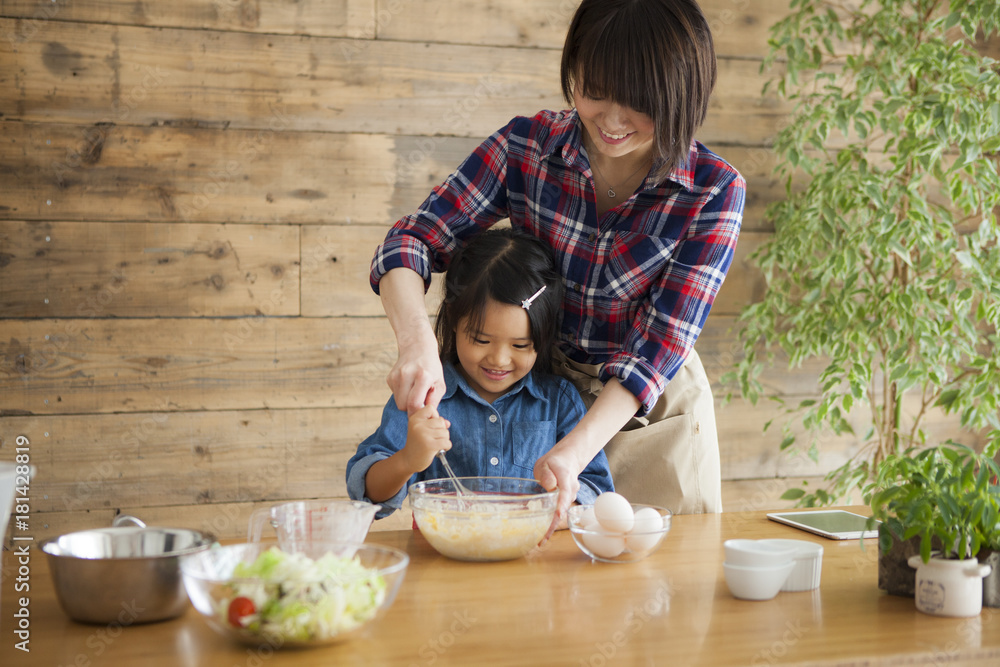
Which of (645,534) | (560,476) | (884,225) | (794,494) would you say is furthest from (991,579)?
(794,494)

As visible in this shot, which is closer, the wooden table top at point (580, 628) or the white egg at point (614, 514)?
the wooden table top at point (580, 628)

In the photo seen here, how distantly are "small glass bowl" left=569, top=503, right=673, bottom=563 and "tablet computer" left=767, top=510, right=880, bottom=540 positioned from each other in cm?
29

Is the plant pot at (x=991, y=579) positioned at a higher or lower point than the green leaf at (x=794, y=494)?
higher

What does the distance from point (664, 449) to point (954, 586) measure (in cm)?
73

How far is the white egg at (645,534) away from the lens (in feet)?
3.45

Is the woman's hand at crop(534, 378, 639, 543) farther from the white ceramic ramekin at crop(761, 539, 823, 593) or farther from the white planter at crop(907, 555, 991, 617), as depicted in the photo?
the white planter at crop(907, 555, 991, 617)

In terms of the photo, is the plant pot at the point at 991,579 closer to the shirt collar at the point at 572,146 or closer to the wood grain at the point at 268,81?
the shirt collar at the point at 572,146

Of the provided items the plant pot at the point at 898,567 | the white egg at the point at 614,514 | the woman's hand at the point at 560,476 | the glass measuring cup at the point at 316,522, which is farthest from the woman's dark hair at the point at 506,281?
the plant pot at the point at 898,567

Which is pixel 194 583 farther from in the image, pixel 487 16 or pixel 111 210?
pixel 487 16

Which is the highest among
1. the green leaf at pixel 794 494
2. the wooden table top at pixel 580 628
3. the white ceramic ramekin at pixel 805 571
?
the white ceramic ramekin at pixel 805 571

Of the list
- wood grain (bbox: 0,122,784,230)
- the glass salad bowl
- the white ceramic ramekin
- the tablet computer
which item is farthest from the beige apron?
wood grain (bbox: 0,122,784,230)

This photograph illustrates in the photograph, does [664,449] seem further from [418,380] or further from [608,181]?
[418,380]

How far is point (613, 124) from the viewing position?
1251mm

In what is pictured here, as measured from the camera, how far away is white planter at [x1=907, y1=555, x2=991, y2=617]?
884 millimetres
